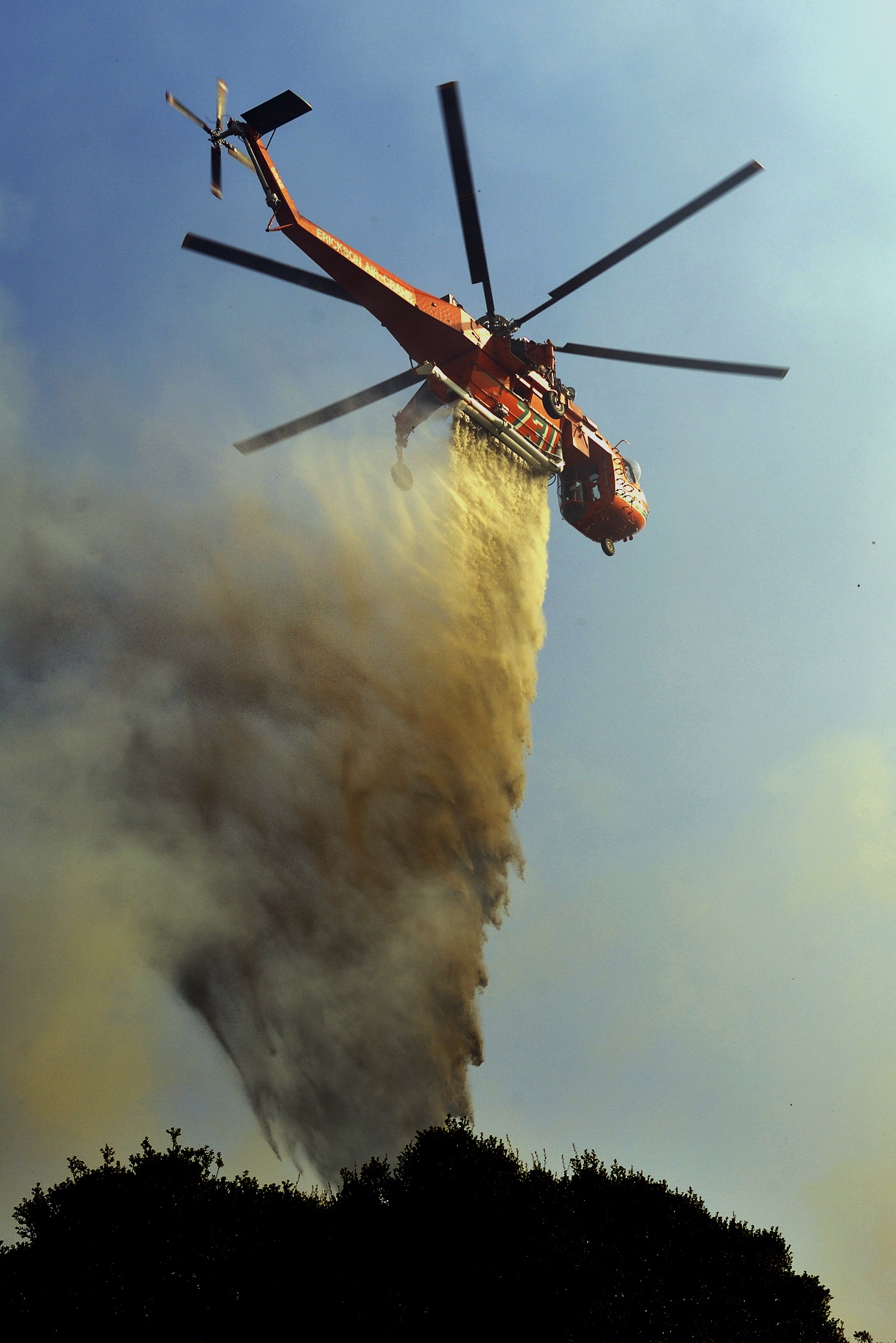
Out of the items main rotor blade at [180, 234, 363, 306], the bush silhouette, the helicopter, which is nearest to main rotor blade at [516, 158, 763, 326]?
the helicopter

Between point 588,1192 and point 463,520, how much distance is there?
17974 mm

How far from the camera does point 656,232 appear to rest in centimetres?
1856

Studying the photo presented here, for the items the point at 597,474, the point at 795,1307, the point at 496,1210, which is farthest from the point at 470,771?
the point at 795,1307

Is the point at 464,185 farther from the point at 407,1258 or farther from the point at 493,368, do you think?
the point at 407,1258

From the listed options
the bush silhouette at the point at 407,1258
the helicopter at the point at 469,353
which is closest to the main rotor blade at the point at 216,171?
the helicopter at the point at 469,353

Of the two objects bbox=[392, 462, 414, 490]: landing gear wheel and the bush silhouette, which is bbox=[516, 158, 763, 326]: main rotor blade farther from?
the bush silhouette

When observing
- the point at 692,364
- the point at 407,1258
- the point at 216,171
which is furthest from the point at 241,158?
the point at 407,1258

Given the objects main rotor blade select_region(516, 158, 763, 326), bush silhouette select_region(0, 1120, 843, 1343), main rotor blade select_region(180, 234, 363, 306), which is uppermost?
main rotor blade select_region(180, 234, 363, 306)

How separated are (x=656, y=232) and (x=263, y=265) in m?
7.87

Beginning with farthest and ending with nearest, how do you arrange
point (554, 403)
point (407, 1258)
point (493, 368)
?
point (554, 403)
point (493, 368)
point (407, 1258)

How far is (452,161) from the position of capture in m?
16.9

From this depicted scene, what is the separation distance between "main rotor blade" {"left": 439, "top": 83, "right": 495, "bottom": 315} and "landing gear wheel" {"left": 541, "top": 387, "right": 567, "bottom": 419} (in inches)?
170

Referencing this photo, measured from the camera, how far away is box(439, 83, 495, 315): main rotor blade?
52.3ft

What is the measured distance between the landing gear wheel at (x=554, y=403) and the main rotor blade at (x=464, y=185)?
4324 mm
